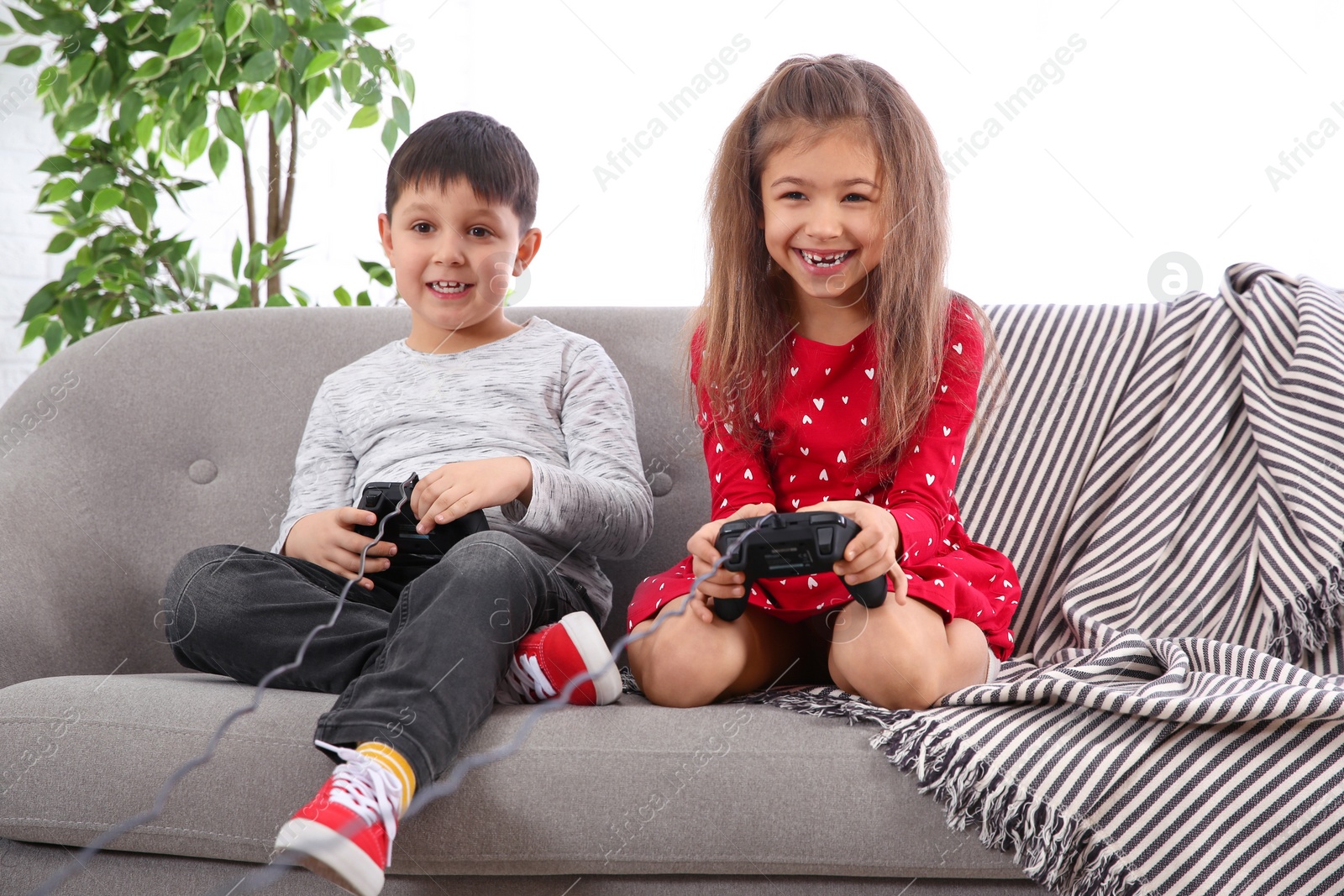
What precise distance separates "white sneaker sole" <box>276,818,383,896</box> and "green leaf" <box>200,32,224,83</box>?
1.27 meters

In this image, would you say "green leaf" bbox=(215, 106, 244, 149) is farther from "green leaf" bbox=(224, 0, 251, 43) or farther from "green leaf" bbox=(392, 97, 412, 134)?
"green leaf" bbox=(392, 97, 412, 134)

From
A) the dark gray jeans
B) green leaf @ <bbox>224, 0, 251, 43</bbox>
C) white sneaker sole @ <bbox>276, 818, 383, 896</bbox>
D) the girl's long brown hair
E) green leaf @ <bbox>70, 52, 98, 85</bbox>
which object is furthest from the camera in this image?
green leaf @ <bbox>70, 52, 98, 85</bbox>

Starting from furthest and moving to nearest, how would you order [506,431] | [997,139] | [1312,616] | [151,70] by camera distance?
1. [997,139]
2. [151,70]
3. [506,431]
4. [1312,616]

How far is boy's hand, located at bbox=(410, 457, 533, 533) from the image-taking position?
2.95 feet

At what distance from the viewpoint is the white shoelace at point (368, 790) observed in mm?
617

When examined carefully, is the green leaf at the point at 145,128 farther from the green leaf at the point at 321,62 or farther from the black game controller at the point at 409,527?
the black game controller at the point at 409,527

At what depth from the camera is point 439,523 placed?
91cm

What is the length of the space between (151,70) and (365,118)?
32cm

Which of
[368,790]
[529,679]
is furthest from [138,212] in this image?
[368,790]

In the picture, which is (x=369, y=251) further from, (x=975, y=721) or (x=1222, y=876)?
(x=1222, y=876)

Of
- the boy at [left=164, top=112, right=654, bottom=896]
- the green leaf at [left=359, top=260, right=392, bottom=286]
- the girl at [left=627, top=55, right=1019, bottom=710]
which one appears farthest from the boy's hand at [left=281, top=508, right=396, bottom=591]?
the green leaf at [left=359, top=260, right=392, bottom=286]

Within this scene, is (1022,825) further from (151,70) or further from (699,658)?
(151,70)

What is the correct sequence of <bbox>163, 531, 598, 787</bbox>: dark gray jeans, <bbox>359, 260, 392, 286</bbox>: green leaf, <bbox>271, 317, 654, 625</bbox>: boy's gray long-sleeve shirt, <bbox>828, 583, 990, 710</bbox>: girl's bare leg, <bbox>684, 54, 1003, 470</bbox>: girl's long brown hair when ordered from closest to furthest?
<bbox>163, 531, 598, 787</bbox>: dark gray jeans < <bbox>828, 583, 990, 710</bbox>: girl's bare leg < <bbox>684, 54, 1003, 470</bbox>: girl's long brown hair < <bbox>271, 317, 654, 625</bbox>: boy's gray long-sleeve shirt < <bbox>359, 260, 392, 286</bbox>: green leaf

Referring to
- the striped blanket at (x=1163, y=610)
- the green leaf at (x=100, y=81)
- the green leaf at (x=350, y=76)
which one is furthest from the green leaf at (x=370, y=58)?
the striped blanket at (x=1163, y=610)
